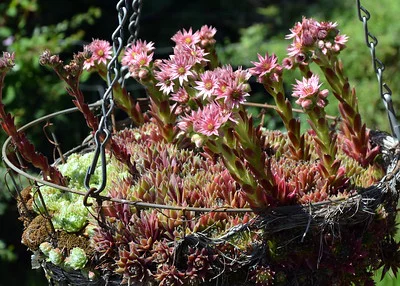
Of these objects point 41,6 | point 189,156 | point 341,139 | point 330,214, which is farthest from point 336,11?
point 330,214

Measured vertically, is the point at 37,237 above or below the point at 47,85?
below

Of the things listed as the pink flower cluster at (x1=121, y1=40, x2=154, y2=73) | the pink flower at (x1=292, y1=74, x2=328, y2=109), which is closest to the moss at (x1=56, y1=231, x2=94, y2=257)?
the pink flower cluster at (x1=121, y1=40, x2=154, y2=73)

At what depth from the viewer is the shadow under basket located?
5.20 ft

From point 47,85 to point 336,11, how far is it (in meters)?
2.22

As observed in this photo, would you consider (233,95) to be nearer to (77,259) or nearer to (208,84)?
(208,84)

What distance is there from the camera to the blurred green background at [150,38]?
3852mm

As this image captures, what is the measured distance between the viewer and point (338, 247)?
1662 mm

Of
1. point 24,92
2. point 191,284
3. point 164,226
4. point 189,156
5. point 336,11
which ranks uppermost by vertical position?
point 336,11

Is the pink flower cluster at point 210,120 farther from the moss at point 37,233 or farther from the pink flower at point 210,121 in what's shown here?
the moss at point 37,233

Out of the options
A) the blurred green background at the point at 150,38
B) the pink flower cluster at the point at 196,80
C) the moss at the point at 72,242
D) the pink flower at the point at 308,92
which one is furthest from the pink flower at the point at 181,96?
the blurred green background at the point at 150,38

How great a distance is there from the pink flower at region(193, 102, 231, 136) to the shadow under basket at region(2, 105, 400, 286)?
0.59 ft

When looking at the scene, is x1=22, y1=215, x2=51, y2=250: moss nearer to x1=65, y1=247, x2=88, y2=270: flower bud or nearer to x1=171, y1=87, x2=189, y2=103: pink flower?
x1=65, y1=247, x2=88, y2=270: flower bud

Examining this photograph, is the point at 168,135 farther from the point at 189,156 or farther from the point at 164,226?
the point at 164,226

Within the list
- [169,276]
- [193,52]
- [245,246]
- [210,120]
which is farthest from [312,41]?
[169,276]
